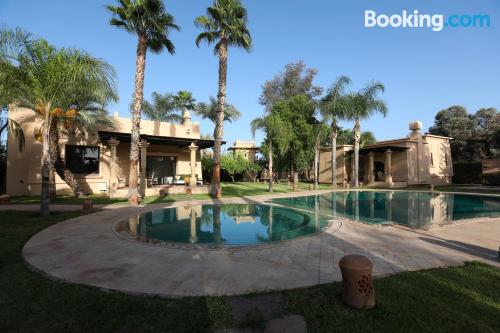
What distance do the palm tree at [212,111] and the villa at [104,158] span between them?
535 cm

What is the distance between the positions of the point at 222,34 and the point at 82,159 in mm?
13244

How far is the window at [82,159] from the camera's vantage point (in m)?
19.1

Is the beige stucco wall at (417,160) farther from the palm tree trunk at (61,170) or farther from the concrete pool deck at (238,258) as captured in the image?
the palm tree trunk at (61,170)

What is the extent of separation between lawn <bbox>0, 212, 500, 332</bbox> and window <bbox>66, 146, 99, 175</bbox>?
16699 millimetres

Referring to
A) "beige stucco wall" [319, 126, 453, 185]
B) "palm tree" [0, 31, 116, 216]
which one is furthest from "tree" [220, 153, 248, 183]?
"palm tree" [0, 31, 116, 216]

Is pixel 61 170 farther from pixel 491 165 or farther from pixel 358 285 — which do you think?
pixel 491 165

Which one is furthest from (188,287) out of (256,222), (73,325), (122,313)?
(256,222)

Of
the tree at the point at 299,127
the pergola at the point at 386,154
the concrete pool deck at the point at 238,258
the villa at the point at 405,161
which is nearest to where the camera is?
the concrete pool deck at the point at 238,258

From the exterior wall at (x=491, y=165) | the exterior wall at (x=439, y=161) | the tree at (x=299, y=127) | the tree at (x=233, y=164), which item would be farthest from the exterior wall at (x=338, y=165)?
the exterior wall at (x=491, y=165)

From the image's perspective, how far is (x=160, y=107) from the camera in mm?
31969

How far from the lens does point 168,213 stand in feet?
40.9

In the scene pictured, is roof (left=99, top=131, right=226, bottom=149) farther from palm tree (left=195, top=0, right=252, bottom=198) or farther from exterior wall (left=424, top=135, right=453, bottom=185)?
exterior wall (left=424, top=135, right=453, bottom=185)

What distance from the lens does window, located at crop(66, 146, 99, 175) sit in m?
19.1

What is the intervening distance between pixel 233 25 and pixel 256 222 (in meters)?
13.0
